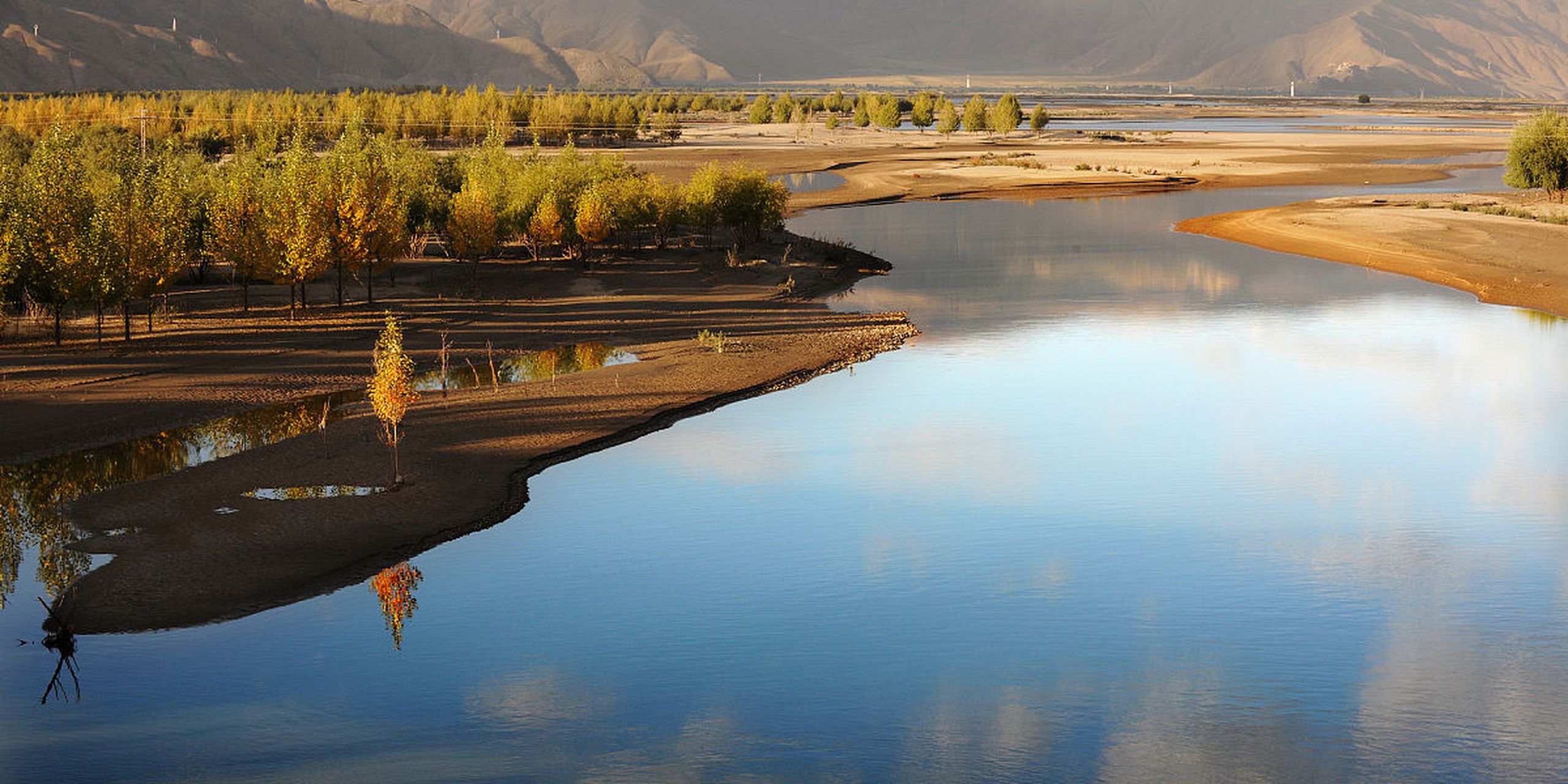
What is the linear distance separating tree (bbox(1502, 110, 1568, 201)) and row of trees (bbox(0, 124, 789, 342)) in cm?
4697

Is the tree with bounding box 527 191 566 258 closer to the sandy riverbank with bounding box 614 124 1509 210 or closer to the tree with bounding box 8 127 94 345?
the tree with bounding box 8 127 94 345

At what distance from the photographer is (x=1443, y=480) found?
98.6ft

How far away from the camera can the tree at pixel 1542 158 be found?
278 ft

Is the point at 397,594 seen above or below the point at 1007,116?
below

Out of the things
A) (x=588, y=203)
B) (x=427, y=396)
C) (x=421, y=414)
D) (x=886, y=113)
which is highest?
(x=886, y=113)

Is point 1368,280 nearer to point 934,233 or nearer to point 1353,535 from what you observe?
point 934,233

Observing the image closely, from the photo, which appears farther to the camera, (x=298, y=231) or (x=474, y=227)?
(x=474, y=227)

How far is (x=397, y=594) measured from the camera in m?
23.2

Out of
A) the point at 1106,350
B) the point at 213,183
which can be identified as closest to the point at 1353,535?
the point at 1106,350

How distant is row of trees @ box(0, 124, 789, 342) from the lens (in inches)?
1676

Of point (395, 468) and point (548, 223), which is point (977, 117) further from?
point (395, 468)

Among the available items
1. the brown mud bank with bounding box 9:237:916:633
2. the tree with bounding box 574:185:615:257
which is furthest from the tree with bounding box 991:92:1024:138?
the tree with bounding box 574:185:615:257

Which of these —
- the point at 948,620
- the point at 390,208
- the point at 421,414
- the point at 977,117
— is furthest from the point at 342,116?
the point at 948,620

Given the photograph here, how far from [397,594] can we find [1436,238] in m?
59.0
